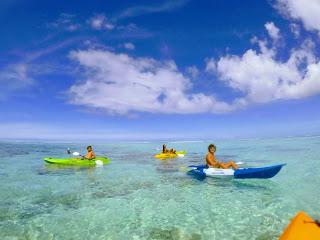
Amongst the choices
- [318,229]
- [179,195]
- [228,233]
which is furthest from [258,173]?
[318,229]

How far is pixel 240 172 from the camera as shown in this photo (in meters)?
17.8

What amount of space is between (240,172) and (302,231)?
38.0 ft

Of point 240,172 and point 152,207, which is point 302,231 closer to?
point 152,207

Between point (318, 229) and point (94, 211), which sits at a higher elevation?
point (318, 229)

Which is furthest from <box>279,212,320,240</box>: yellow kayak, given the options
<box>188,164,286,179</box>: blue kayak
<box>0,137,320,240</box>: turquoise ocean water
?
<box>188,164,286,179</box>: blue kayak

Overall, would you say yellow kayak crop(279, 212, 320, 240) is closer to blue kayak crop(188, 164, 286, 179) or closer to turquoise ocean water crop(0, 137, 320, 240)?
turquoise ocean water crop(0, 137, 320, 240)

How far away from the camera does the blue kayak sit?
17161 mm

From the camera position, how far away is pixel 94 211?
12.6 m

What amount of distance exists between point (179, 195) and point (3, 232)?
7.83 metres

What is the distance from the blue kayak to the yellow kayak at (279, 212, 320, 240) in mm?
10658

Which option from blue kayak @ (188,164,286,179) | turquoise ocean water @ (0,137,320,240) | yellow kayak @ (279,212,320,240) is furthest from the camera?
blue kayak @ (188,164,286,179)

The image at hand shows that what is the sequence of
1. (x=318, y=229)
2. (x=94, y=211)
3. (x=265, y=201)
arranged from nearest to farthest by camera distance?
(x=318, y=229) < (x=94, y=211) < (x=265, y=201)

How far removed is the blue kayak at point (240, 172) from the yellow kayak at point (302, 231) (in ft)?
35.0

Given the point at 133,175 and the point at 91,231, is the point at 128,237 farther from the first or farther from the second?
the point at 133,175
